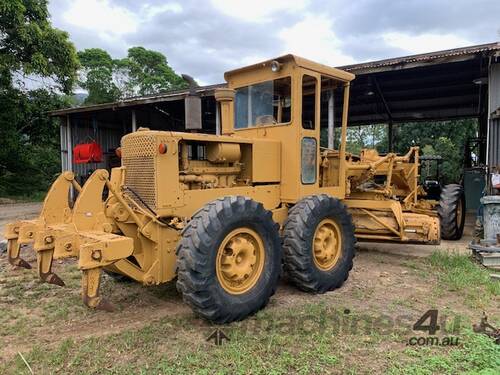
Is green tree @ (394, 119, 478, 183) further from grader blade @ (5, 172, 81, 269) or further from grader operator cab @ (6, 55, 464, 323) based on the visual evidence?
grader blade @ (5, 172, 81, 269)

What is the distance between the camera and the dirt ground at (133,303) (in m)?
3.66

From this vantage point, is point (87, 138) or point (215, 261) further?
point (87, 138)

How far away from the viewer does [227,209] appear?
143 inches

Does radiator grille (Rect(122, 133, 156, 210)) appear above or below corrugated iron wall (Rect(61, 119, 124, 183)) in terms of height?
below

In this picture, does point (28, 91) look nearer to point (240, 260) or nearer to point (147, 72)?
point (147, 72)

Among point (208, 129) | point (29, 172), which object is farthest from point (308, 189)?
point (29, 172)

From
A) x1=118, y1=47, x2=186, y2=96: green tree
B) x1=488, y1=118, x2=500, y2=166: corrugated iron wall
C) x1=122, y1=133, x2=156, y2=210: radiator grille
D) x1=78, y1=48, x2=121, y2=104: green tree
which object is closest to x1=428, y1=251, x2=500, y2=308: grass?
x1=488, y1=118, x2=500, y2=166: corrugated iron wall

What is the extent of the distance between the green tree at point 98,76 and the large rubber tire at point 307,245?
23806mm

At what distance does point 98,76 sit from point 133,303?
25.6m

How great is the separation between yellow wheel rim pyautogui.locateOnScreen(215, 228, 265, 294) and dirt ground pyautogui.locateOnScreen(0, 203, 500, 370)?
40 centimetres

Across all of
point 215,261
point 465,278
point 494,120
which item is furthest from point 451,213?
point 215,261

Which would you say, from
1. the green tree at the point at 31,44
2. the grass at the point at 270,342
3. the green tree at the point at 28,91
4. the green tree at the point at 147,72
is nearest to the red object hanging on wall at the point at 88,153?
the green tree at the point at 28,91

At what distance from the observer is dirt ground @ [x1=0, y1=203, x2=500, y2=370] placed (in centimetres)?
366

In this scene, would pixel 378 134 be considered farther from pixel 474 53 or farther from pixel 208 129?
pixel 474 53
